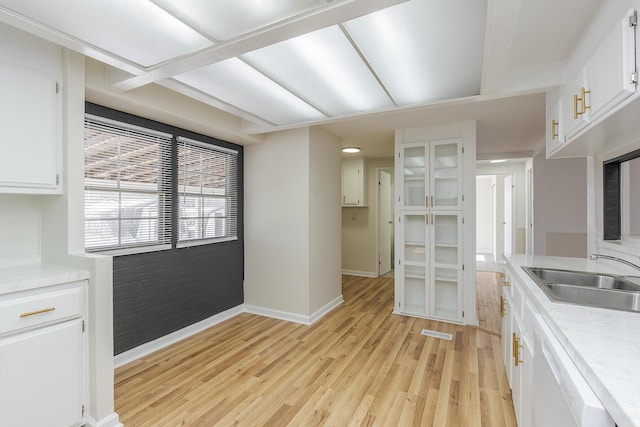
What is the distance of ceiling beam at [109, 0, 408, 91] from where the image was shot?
51.1 inches

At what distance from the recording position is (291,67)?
201cm

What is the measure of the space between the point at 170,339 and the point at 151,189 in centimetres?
148

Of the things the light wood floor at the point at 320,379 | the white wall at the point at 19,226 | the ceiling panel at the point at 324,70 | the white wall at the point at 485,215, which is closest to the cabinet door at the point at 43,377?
the light wood floor at the point at 320,379

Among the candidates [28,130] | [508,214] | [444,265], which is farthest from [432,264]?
[508,214]

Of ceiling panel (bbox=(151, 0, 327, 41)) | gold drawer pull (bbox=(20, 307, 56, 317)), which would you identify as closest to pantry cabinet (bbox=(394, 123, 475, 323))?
ceiling panel (bbox=(151, 0, 327, 41))

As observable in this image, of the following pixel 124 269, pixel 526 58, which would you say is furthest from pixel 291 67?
pixel 124 269

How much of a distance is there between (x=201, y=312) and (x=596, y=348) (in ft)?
10.9

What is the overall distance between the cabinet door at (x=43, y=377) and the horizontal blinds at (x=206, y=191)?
1545 mm

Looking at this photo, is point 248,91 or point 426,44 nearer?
point 426,44

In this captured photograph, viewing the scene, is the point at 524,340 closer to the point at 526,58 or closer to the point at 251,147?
the point at 526,58

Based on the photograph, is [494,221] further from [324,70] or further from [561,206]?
[324,70]

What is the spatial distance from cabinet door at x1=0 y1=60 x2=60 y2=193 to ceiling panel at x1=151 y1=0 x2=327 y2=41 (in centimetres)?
103

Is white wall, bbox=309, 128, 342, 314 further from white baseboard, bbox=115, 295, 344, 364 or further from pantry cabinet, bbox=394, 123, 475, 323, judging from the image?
pantry cabinet, bbox=394, 123, 475, 323

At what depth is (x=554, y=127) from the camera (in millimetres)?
2230
